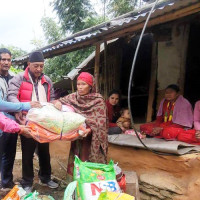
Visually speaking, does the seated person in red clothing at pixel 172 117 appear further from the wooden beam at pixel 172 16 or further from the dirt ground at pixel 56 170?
the dirt ground at pixel 56 170

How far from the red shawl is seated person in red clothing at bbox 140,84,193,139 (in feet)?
4.21

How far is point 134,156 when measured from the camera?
146 inches

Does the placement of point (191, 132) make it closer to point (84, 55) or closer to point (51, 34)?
point (84, 55)

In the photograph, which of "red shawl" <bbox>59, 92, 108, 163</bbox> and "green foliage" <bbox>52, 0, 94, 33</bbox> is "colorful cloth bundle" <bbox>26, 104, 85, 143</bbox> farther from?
"green foliage" <bbox>52, 0, 94, 33</bbox>

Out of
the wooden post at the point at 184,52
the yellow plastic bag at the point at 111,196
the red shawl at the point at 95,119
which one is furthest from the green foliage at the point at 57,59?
the yellow plastic bag at the point at 111,196

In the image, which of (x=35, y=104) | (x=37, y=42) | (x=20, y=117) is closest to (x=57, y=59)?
(x=37, y=42)

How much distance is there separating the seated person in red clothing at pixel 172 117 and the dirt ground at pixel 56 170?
1.55 metres

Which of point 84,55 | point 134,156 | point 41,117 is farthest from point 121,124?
point 84,55

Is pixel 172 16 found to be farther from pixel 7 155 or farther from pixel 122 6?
pixel 122 6

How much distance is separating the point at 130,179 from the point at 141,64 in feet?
14.2

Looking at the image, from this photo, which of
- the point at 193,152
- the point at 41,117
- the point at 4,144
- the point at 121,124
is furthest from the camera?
the point at 121,124

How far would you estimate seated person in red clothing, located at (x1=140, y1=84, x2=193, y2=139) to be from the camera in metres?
3.71

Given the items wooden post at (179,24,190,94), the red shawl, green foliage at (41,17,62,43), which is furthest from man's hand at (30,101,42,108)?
green foliage at (41,17,62,43)

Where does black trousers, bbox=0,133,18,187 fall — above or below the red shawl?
below
